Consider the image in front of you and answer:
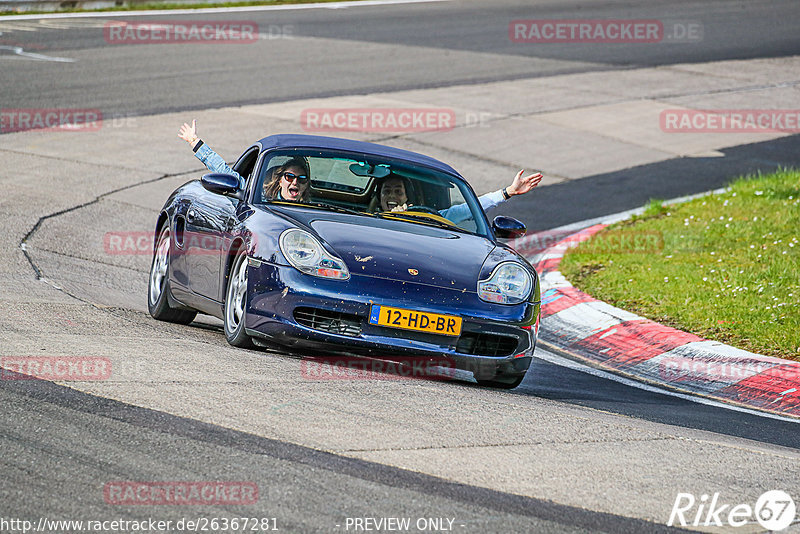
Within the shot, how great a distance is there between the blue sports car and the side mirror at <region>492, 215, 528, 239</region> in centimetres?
1

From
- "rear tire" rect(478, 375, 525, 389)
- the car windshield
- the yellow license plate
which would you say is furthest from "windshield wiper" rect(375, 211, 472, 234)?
the yellow license plate

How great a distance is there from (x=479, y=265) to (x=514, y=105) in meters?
12.5

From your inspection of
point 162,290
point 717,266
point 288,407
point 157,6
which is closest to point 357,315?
point 288,407

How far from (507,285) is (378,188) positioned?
144 centimetres

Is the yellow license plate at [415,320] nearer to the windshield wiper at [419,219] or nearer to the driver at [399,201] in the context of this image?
the windshield wiper at [419,219]

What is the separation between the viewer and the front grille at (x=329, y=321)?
20.9 ft

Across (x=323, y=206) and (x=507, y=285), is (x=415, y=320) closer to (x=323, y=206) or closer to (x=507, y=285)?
(x=507, y=285)

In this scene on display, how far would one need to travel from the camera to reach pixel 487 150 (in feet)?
53.0

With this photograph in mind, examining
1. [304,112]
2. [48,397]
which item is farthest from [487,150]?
[48,397]

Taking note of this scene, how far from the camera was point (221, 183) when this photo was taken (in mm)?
7246

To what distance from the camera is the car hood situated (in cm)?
652

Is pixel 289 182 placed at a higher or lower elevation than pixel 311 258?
higher

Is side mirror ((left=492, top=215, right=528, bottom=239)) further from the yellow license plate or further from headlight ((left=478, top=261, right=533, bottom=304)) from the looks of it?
→ the yellow license plate

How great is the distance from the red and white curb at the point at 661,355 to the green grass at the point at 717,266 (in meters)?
0.23
